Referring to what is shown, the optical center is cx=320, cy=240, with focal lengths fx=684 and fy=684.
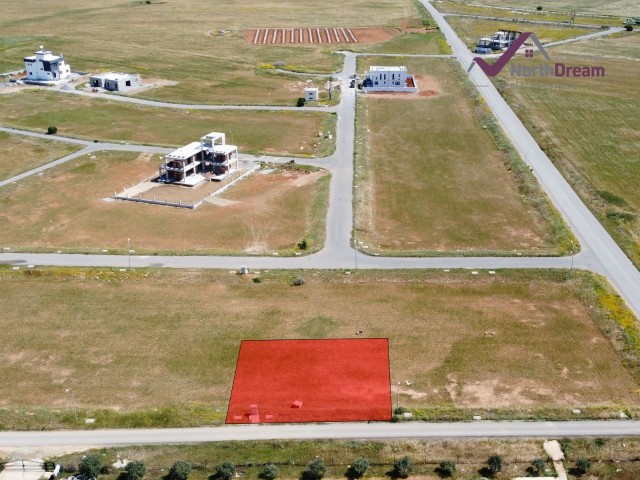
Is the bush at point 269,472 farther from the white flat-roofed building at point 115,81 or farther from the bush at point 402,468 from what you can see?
the white flat-roofed building at point 115,81

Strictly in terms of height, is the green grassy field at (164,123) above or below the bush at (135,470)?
above

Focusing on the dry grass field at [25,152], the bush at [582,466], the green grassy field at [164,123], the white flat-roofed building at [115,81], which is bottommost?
the bush at [582,466]

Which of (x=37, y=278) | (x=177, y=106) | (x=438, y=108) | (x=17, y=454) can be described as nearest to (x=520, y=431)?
(x=17, y=454)

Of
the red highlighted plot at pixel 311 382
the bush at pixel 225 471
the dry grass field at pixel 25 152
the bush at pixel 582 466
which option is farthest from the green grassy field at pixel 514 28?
the bush at pixel 225 471

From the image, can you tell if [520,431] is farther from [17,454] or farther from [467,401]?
[17,454]

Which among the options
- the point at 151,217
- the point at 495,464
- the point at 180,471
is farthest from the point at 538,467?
the point at 151,217

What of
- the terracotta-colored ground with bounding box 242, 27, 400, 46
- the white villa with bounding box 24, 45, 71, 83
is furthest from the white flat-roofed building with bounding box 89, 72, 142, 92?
the terracotta-colored ground with bounding box 242, 27, 400, 46

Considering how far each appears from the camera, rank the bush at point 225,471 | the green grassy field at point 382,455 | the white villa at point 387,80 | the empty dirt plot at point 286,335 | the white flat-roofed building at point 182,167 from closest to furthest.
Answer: the bush at point 225,471
the green grassy field at point 382,455
the empty dirt plot at point 286,335
the white flat-roofed building at point 182,167
the white villa at point 387,80
